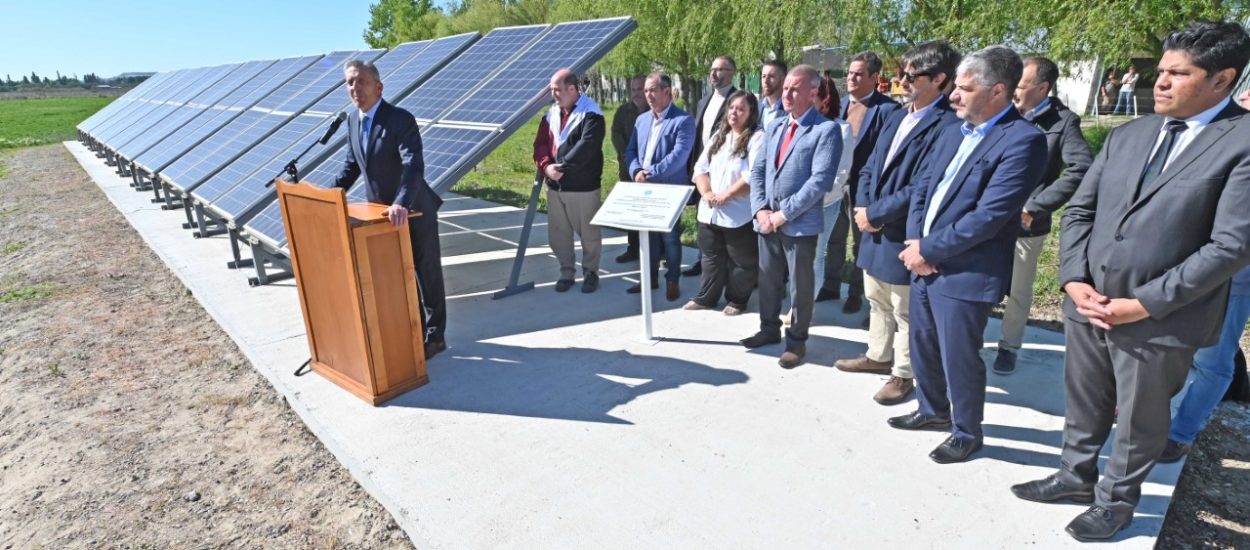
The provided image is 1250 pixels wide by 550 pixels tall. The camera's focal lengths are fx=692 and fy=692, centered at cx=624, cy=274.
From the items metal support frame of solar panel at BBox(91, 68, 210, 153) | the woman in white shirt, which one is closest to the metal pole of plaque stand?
the woman in white shirt

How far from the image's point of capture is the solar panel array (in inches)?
224

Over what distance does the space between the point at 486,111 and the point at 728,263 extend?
2.43 meters

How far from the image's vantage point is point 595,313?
18.3 feet

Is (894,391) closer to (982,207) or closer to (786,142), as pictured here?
(982,207)

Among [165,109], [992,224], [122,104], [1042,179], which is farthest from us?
[122,104]

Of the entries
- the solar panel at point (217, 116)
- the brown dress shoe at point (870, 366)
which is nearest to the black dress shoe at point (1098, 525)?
the brown dress shoe at point (870, 366)

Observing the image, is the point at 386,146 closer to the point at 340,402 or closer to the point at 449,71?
the point at 340,402

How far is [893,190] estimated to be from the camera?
3.60m

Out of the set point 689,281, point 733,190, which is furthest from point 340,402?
point 689,281

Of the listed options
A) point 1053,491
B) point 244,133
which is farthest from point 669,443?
point 244,133

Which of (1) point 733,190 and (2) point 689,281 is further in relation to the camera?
(2) point 689,281

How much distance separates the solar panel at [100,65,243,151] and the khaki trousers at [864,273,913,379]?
46.4ft

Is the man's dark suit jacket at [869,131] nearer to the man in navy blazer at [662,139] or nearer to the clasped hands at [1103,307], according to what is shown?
the man in navy blazer at [662,139]

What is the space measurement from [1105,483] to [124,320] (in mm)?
6987
